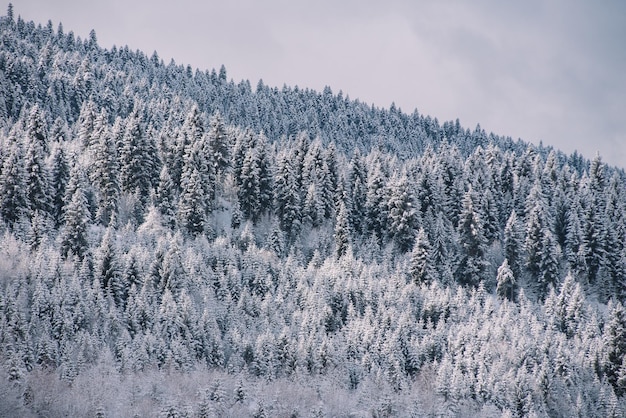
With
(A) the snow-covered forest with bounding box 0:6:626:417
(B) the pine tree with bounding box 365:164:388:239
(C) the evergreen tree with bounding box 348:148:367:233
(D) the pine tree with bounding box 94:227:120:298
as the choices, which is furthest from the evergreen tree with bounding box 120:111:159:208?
(B) the pine tree with bounding box 365:164:388:239

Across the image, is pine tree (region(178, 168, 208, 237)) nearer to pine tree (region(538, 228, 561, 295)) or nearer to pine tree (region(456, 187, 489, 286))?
pine tree (region(456, 187, 489, 286))

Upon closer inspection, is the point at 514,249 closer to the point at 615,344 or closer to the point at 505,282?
the point at 505,282

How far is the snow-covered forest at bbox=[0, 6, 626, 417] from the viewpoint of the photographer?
54062 millimetres

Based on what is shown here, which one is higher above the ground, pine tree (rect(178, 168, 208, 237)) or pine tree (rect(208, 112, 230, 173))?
pine tree (rect(208, 112, 230, 173))

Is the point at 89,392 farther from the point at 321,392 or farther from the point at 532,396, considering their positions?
the point at 532,396

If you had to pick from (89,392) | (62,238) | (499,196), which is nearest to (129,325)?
(89,392)

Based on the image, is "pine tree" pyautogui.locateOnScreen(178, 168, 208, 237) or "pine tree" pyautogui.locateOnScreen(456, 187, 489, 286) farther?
"pine tree" pyautogui.locateOnScreen(456, 187, 489, 286)

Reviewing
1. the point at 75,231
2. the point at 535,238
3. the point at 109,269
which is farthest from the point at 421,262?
the point at 75,231

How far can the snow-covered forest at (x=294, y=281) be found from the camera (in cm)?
5406

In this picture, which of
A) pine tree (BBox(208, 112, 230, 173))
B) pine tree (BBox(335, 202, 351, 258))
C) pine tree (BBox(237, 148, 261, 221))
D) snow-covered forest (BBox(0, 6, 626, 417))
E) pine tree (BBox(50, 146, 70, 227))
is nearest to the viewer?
snow-covered forest (BBox(0, 6, 626, 417))

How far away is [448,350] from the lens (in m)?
65.1

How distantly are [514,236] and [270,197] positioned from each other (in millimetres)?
34927

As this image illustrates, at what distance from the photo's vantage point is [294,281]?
71438 mm

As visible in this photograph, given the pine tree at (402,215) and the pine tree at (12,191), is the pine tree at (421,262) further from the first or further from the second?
the pine tree at (12,191)
